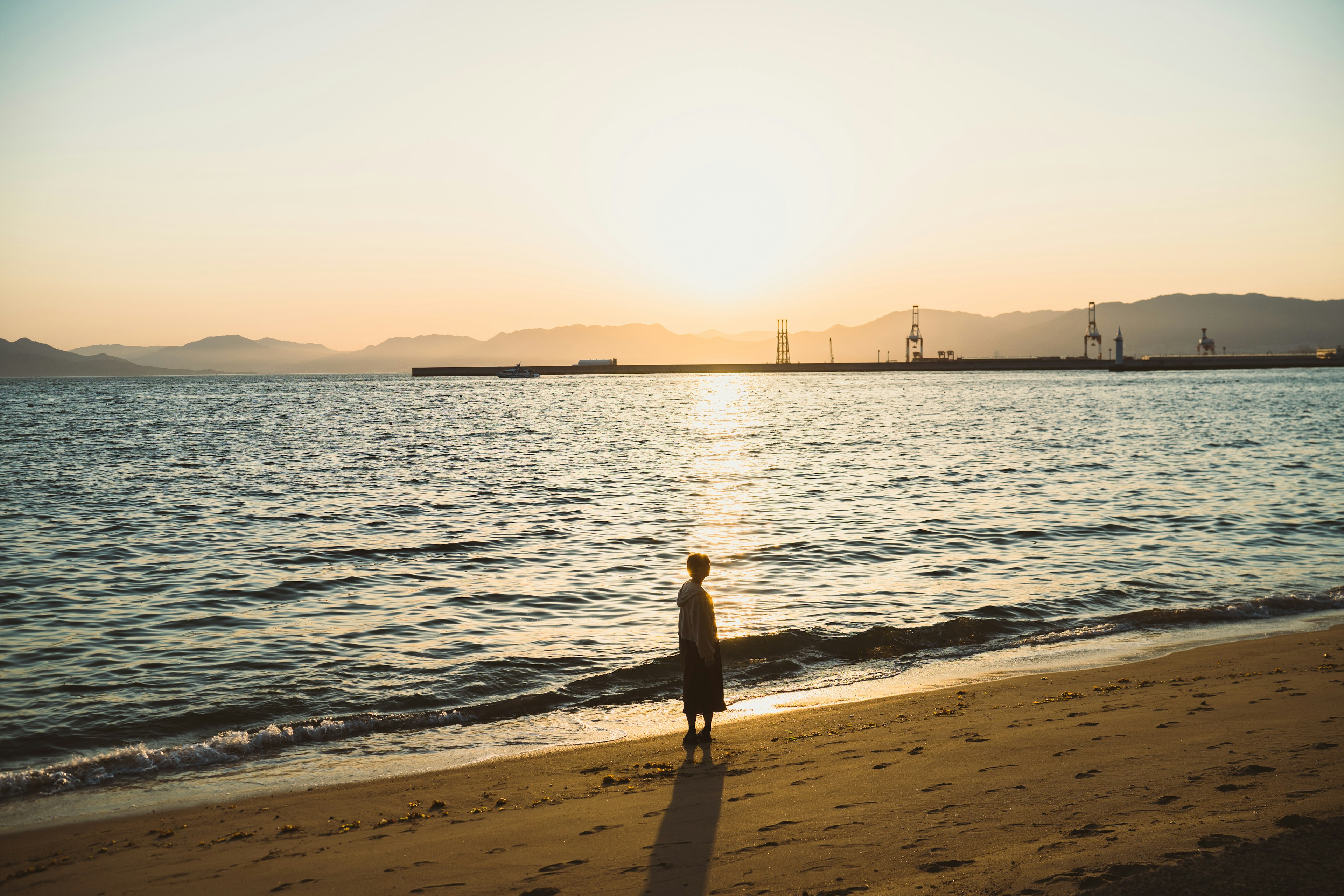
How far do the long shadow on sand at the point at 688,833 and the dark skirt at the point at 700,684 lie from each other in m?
0.64

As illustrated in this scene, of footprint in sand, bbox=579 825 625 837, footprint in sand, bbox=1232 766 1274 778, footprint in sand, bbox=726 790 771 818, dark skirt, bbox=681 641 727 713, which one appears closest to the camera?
footprint in sand, bbox=1232 766 1274 778

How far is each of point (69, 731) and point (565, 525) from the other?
14.8 meters

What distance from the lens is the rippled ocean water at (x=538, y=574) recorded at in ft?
35.5

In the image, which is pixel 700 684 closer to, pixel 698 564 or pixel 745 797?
pixel 698 564

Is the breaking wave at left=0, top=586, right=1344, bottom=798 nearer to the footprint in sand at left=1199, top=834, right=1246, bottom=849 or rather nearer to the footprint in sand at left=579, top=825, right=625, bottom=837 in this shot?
the footprint in sand at left=579, top=825, right=625, bottom=837

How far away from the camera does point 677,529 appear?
23.4 metres

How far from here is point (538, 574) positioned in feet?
59.6

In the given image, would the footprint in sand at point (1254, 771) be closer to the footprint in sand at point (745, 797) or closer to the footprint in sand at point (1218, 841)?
the footprint in sand at point (1218, 841)

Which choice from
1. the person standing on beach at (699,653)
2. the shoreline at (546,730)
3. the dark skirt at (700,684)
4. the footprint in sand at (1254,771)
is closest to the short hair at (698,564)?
the person standing on beach at (699,653)

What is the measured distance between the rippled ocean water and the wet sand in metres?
1.91

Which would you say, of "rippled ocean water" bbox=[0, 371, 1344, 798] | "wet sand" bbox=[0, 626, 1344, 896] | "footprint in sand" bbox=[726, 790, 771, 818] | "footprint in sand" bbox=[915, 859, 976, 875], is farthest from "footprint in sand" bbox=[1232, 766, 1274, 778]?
"rippled ocean water" bbox=[0, 371, 1344, 798]

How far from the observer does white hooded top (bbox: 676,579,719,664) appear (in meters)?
8.72

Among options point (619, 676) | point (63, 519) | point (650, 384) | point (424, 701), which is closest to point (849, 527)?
point (619, 676)

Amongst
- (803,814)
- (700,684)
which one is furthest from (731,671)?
(803,814)
